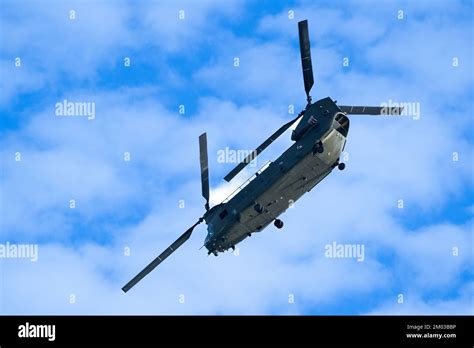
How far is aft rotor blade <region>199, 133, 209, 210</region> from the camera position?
62.6 m

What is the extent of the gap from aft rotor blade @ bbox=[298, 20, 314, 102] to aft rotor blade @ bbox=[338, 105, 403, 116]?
121 inches

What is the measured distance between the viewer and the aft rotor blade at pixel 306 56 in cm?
5747

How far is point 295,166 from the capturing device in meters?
56.5

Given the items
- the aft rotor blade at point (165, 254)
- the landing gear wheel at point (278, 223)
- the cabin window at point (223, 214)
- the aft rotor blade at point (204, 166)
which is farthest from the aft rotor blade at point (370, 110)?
the aft rotor blade at point (165, 254)

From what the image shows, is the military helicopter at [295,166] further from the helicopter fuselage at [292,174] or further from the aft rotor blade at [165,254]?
the aft rotor blade at [165,254]

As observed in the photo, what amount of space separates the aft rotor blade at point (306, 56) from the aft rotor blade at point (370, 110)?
308 centimetres

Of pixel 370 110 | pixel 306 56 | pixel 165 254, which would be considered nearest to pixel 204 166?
pixel 165 254

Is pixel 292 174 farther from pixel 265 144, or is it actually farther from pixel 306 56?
pixel 306 56

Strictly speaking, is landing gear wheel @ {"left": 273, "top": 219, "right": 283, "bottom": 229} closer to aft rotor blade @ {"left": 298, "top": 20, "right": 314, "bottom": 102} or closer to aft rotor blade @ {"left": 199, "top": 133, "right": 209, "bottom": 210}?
aft rotor blade @ {"left": 199, "top": 133, "right": 209, "bottom": 210}

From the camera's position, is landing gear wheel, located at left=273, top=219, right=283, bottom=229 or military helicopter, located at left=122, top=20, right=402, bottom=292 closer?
military helicopter, located at left=122, top=20, right=402, bottom=292

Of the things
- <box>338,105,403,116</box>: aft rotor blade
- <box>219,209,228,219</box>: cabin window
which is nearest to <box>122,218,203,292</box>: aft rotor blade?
<box>219,209,228,219</box>: cabin window

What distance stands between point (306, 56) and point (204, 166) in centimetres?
1198
